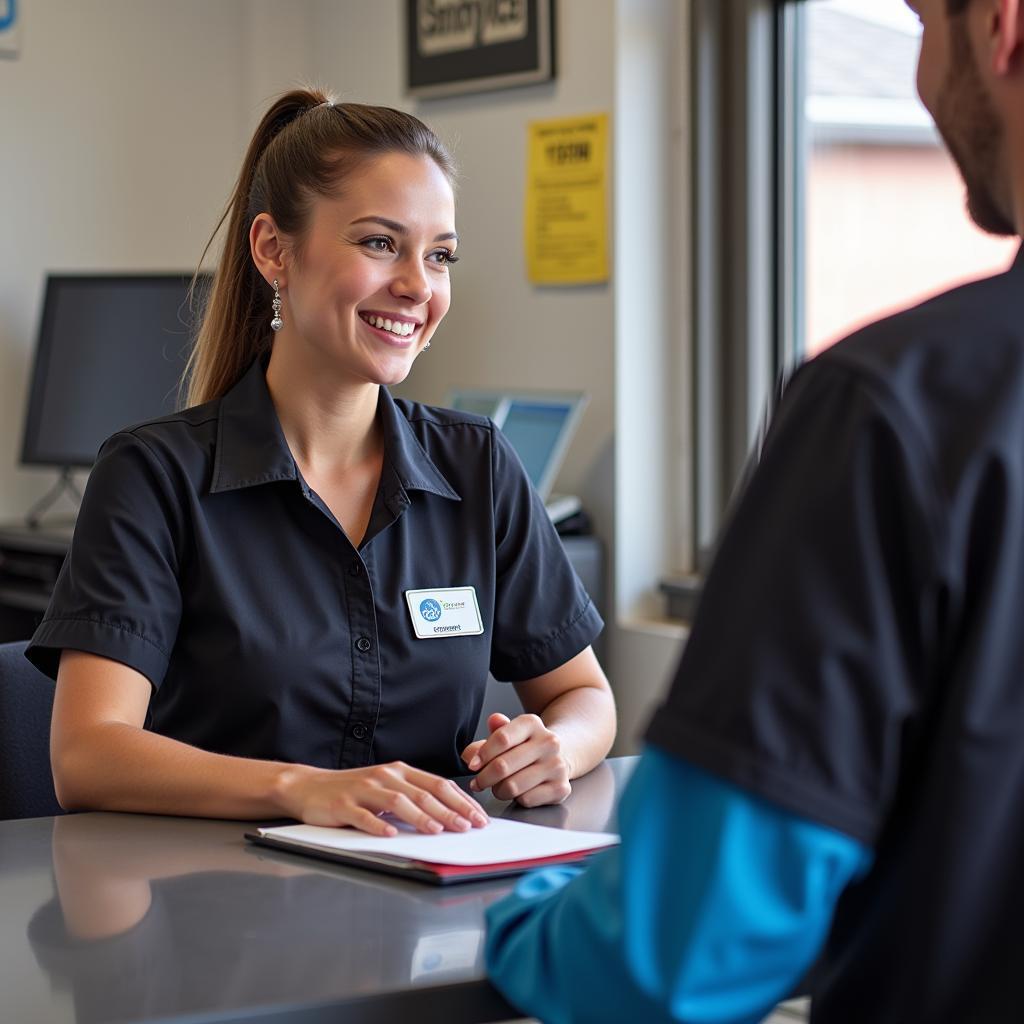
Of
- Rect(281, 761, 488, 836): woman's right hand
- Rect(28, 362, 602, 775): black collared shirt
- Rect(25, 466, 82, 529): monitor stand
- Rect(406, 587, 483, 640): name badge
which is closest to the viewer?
Rect(281, 761, 488, 836): woman's right hand

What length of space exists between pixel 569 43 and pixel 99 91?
4.50ft

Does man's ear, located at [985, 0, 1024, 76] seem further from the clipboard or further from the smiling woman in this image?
the smiling woman

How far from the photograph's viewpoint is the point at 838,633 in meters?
0.67

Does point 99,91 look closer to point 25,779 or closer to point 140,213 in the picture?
point 140,213

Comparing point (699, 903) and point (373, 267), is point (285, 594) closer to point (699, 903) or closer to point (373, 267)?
point (373, 267)

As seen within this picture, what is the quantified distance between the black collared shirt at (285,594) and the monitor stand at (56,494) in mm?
2163

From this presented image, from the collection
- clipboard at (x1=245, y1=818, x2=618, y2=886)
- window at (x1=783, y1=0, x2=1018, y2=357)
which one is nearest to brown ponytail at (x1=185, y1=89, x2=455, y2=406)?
clipboard at (x1=245, y1=818, x2=618, y2=886)

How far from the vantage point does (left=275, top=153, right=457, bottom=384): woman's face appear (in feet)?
5.76

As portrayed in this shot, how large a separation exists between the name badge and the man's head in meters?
1.00

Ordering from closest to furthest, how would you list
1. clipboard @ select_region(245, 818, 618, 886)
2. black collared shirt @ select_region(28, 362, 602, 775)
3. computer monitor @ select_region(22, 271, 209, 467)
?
clipboard @ select_region(245, 818, 618, 886) < black collared shirt @ select_region(28, 362, 602, 775) < computer monitor @ select_region(22, 271, 209, 467)

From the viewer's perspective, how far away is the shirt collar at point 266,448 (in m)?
1.66

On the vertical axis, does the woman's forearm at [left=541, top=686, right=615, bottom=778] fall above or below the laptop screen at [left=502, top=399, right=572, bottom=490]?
below

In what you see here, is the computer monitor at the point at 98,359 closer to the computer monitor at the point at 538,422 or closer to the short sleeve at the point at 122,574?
the computer monitor at the point at 538,422

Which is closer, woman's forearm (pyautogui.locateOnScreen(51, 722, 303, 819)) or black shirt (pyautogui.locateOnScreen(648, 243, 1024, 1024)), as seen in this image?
black shirt (pyautogui.locateOnScreen(648, 243, 1024, 1024))
